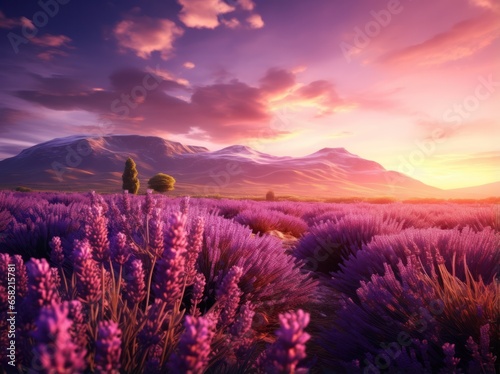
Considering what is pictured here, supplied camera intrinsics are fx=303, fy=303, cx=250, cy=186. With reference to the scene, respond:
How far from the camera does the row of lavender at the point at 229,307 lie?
829 mm

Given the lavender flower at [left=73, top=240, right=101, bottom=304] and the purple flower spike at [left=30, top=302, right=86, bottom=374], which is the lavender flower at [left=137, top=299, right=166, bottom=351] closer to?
the lavender flower at [left=73, top=240, right=101, bottom=304]

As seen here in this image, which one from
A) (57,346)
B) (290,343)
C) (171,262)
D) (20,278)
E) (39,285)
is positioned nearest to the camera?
(57,346)

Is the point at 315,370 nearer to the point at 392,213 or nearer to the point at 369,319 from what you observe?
the point at 369,319

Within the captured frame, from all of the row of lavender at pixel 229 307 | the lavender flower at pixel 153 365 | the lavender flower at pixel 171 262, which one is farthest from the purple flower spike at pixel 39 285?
the lavender flower at pixel 153 365

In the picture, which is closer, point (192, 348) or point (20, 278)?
point (192, 348)

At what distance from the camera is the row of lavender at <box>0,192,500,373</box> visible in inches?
32.6

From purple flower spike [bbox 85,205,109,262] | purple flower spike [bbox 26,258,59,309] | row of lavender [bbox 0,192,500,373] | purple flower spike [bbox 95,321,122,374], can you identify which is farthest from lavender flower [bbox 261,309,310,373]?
purple flower spike [bbox 85,205,109,262]

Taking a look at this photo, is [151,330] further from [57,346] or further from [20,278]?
[20,278]

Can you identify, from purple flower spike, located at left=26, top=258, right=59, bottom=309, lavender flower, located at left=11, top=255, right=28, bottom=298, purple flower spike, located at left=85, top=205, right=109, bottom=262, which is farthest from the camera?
purple flower spike, located at left=85, top=205, right=109, bottom=262

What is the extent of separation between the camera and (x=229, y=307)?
1.53 metres

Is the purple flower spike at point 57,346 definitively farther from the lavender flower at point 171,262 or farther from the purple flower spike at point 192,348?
the lavender flower at point 171,262

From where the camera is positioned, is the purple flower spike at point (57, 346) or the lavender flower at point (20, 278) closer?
the purple flower spike at point (57, 346)

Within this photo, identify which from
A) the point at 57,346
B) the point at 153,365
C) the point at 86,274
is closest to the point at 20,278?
the point at 86,274

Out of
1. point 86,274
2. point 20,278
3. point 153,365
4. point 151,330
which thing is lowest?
point 153,365
